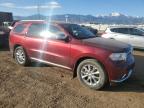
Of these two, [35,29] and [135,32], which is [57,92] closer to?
[35,29]

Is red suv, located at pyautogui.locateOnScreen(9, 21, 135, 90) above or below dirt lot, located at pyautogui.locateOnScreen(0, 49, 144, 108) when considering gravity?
above

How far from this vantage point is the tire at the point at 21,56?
8023 millimetres

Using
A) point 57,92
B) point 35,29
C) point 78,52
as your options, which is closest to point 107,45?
point 78,52

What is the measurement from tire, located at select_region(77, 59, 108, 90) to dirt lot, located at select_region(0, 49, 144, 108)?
0.18 metres

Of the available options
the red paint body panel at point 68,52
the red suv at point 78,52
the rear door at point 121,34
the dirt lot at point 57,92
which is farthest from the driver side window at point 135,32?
the red paint body panel at point 68,52

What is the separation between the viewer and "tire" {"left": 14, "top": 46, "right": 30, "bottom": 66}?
802 centimetres

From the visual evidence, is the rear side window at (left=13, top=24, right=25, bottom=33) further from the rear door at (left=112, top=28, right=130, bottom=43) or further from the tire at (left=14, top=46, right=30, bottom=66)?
the rear door at (left=112, top=28, right=130, bottom=43)

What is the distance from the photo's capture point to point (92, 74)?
236 inches

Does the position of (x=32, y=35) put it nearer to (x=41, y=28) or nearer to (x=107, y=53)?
(x=41, y=28)

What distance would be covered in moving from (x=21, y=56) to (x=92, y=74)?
3.27m

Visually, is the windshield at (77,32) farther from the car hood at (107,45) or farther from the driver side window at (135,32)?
the driver side window at (135,32)

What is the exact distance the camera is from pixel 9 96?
17.5ft

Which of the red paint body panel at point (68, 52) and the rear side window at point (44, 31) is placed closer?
the red paint body panel at point (68, 52)

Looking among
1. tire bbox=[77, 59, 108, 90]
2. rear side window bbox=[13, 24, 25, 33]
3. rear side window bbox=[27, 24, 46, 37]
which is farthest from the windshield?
rear side window bbox=[13, 24, 25, 33]
